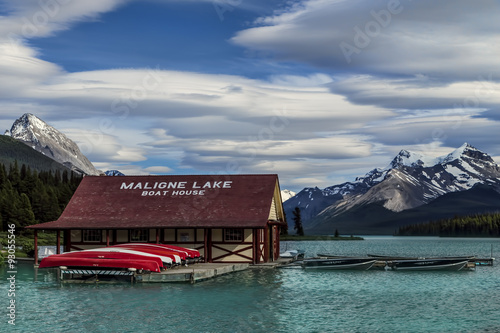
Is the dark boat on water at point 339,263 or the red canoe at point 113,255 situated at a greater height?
the red canoe at point 113,255

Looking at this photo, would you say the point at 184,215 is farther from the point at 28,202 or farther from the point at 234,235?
the point at 28,202

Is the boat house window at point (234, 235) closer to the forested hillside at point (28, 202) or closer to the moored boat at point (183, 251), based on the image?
the moored boat at point (183, 251)

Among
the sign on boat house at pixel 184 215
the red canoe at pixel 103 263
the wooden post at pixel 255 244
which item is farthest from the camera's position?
the sign on boat house at pixel 184 215

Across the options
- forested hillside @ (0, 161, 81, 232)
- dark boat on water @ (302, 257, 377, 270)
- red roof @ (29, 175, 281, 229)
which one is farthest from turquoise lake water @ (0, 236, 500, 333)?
forested hillside @ (0, 161, 81, 232)

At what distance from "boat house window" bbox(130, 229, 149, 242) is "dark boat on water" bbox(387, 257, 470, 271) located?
65.9ft

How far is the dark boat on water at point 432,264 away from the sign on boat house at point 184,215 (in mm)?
10745

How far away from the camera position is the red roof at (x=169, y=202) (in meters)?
51.0

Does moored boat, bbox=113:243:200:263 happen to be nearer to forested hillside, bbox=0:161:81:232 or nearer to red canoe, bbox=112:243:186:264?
red canoe, bbox=112:243:186:264

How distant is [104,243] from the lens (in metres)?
52.7

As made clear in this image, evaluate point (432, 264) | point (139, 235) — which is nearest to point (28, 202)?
point (139, 235)

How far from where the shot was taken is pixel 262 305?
97.3 feet

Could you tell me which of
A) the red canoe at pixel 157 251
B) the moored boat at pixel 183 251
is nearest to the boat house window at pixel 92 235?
the moored boat at pixel 183 251

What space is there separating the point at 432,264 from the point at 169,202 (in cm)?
2189

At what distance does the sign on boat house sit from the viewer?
50875mm
